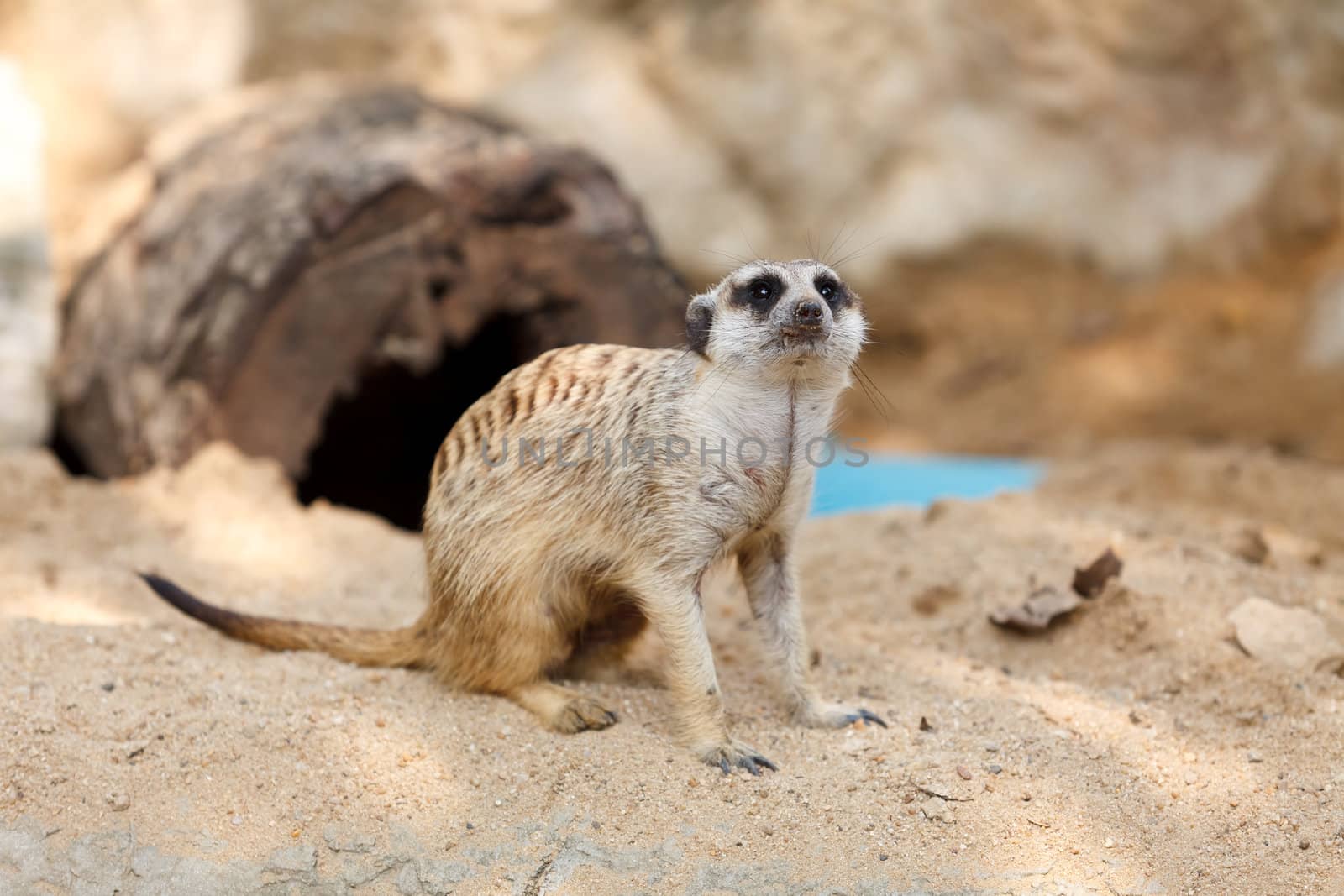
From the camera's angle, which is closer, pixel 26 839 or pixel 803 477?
pixel 26 839

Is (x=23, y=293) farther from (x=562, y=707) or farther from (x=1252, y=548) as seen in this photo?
(x=1252, y=548)

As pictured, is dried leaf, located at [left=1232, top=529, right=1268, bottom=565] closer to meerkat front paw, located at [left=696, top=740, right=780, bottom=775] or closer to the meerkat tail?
meerkat front paw, located at [left=696, top=740, right=780, bottom=775]

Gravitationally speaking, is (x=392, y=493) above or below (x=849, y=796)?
below

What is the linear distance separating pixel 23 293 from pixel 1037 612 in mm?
3152

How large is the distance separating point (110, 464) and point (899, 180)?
146 inches

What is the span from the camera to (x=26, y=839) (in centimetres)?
188

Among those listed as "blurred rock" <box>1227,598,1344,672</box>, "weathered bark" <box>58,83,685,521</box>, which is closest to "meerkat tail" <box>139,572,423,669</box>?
"weathered bark" <box>58,83,685,521</box>

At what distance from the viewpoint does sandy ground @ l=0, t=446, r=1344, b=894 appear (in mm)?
1897

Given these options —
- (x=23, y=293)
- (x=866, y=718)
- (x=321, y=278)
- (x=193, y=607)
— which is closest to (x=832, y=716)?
(x=866, y=718)

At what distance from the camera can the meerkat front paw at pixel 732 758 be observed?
85.5 inches

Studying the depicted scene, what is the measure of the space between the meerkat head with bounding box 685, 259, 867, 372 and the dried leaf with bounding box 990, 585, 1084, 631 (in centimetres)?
86

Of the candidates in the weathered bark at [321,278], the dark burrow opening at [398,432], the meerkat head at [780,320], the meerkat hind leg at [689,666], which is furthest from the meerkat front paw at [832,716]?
the dark burrow opening at [398,432]

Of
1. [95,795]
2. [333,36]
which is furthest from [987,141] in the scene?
[95,795]

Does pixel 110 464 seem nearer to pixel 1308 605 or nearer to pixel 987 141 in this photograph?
pixel 1308 605
